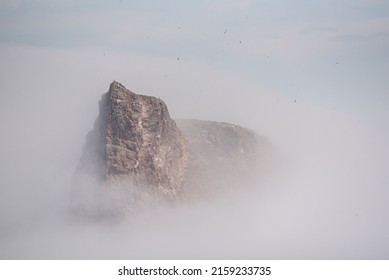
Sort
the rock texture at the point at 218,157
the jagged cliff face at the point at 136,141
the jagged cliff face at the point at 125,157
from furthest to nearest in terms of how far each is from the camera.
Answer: the rock texture at the point at 218,157 < the jagged cliff face at the point at 136,141 < the jagged cliff face at the point at 125,157

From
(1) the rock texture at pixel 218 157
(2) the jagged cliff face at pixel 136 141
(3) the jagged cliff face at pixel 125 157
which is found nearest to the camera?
(3) the jagged cliff face at pixel 125 157

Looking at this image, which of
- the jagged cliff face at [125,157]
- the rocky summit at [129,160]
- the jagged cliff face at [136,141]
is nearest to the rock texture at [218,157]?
the rocky summit at [129,160]

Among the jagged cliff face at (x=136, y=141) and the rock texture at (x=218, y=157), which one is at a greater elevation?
the rock texture at (x=218, y=157)

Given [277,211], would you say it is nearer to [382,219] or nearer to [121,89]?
[382,219]

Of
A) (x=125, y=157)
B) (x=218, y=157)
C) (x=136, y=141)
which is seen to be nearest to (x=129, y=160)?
(x=125, y=157)

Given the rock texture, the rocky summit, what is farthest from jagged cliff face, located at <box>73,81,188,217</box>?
the rock texture

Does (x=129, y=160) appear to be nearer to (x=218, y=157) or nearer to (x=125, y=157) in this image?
(x=125, y=157)

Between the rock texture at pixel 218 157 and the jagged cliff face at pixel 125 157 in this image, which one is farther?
the rock texture at pixel 218 157

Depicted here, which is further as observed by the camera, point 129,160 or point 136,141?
point 136,141

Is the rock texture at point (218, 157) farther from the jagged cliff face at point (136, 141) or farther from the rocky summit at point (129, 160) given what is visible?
the jagged cliff face at point (136, 141)

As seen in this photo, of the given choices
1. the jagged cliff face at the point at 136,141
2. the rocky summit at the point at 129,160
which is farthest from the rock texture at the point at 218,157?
the jagged cliff face at the point at 136,141

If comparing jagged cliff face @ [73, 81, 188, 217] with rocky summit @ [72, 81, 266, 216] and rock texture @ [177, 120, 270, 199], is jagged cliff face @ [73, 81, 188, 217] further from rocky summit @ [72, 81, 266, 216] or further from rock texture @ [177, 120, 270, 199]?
rock texture @ [177, 120, 270, 199]
